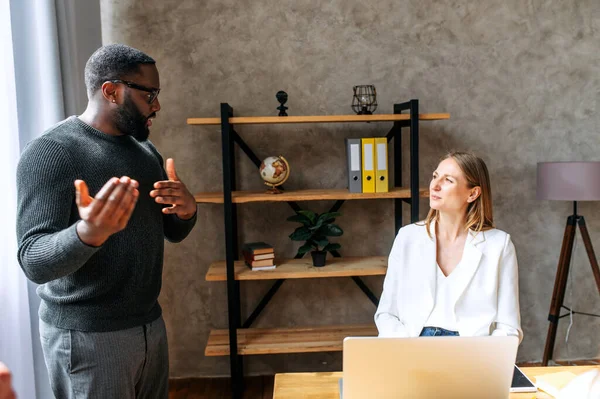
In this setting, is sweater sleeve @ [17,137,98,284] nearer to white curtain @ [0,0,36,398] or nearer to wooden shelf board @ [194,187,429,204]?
white curtain @ [0,0,36,398]

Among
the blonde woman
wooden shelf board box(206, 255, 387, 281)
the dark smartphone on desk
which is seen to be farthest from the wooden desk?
wooden shelf board box(206, 255, 387, 281)

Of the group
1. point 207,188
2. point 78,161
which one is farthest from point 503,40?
point 78,161

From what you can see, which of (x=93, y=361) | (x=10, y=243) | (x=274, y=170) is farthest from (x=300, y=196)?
(x=93, y=361)

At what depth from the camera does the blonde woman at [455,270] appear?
1.91 metres

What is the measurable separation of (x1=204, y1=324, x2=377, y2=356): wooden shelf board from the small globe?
0.89 m

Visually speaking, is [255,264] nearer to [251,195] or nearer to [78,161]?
[251,195]

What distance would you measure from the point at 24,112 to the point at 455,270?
177 cm

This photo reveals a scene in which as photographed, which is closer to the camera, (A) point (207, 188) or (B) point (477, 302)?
(B) point (477, 302)

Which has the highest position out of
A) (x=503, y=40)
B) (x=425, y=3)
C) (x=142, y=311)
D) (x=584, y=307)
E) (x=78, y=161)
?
(x=425, y=3)

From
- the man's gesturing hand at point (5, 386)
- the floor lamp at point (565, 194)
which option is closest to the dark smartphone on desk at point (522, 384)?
the man's gesturing hand at point (5, 386)

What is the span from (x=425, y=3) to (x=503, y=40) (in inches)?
21.2

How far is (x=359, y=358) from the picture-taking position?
3.69 ft

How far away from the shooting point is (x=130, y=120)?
1.64 m

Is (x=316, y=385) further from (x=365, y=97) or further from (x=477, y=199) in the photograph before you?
(x=365, y=97)
